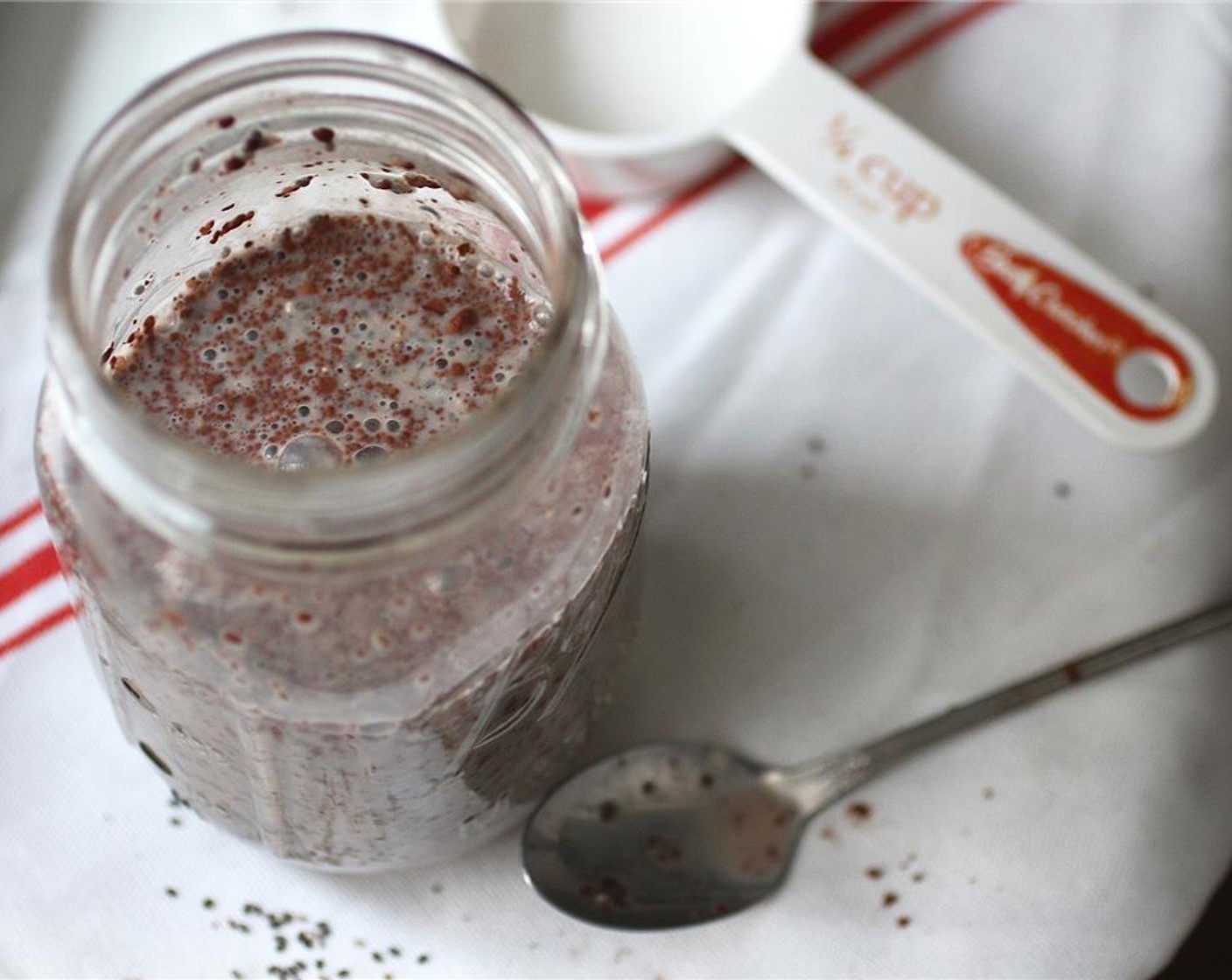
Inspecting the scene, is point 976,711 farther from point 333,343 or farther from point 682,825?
point 333,343

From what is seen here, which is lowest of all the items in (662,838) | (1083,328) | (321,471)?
(662,838)

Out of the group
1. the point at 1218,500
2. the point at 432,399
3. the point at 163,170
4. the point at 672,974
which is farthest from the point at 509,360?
the point at 1218,500

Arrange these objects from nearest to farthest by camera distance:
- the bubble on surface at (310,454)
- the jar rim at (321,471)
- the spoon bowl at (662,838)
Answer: the jar rim at (321,471) < the bubble on surface at (310,454) < the spoon bowl at (662,838)

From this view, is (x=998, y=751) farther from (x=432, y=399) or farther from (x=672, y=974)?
(x=432, y=399)

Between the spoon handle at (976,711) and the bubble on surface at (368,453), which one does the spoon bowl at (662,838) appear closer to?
the spoon handle at (976,711)

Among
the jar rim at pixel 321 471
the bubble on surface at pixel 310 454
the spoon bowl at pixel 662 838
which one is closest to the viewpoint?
the jar rim at pixel 321 471

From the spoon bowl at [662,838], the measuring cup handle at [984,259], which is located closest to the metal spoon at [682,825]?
the spoon bowl at [662,838]

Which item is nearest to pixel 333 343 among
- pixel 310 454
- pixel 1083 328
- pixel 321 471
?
pixel 310 454
